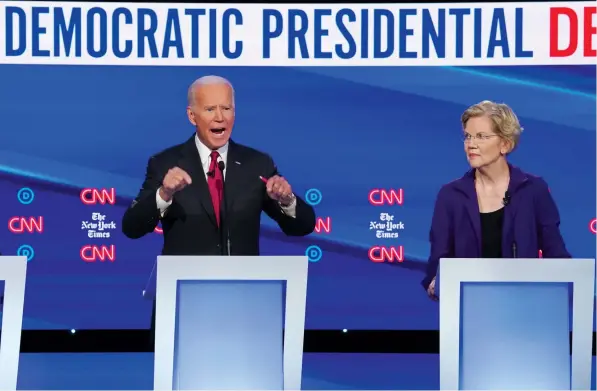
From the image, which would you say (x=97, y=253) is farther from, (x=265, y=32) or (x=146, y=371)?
(x=265, y=32)

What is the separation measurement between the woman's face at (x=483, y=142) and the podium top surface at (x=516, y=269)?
1.87 metres

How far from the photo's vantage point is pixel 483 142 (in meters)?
4.68

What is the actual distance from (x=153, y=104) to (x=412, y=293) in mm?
1709

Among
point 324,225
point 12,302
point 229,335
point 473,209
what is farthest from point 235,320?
point 324,225

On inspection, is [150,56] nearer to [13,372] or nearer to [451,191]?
[451,191]

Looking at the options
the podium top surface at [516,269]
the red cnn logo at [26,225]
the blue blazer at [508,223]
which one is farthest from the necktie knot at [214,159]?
the podium top surface at [516,269]

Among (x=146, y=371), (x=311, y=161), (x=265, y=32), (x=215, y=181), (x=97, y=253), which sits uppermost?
(x=265, y=32)

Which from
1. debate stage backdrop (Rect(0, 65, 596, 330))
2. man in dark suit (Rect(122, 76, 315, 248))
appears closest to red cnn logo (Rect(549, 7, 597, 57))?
debate stage backdrop (Rect(0, 65, 596, 330))

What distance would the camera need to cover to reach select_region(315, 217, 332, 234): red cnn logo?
5676 millimetres

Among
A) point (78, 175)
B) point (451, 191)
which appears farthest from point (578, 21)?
point (78, 175)

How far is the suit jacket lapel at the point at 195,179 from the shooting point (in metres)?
4.82

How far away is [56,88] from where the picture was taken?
5.67m

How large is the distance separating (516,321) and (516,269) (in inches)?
5.6

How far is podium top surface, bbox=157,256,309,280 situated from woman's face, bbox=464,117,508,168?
2033 millimetres
